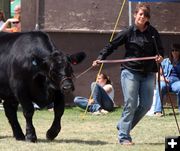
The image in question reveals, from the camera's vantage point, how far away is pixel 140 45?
892cm

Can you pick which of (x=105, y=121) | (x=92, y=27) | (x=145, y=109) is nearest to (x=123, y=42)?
(x=145, y=109)

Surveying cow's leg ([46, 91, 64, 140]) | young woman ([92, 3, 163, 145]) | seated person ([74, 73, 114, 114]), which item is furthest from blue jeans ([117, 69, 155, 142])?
seated person ([74, 73, 114, 114])

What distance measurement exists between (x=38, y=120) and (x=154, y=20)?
15.4 feet

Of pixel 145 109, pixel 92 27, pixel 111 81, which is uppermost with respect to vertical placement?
pixel 145 109

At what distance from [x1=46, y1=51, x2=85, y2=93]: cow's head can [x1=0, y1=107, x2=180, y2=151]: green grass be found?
0.83 m

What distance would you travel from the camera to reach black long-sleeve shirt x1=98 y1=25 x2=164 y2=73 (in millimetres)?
8898

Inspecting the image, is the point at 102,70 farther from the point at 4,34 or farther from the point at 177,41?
the point at 4,34

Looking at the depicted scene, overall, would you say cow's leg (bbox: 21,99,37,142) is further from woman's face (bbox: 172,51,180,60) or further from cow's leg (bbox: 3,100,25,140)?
woman's face (bbox: 172,51,180,60)

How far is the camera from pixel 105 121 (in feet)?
41.1

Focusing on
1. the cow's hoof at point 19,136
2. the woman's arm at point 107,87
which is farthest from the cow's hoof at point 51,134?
the woman's arm at point 107,87

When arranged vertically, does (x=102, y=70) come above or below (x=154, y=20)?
below

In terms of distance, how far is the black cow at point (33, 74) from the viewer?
28.9 ft

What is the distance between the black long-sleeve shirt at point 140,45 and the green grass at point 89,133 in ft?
3.67

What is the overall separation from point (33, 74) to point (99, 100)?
208 inches
